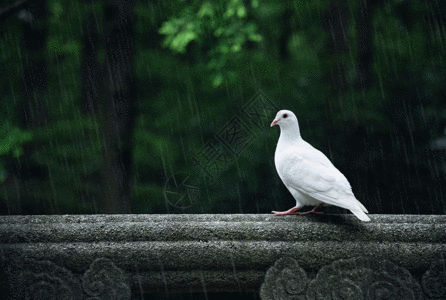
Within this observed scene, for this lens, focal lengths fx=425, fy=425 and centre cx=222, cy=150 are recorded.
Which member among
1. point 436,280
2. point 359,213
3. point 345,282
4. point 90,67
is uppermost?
point 90,67

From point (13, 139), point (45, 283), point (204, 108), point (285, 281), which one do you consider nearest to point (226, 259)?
point (285, 281)

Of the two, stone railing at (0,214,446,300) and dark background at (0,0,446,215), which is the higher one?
dark background at (0,0,446,215)

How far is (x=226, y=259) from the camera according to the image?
2820 mm

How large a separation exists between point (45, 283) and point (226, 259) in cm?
117

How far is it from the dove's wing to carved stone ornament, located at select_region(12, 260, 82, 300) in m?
1.62

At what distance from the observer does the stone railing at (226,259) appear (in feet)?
8.97

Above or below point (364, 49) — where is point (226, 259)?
below

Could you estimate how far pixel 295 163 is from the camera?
306 centimetres

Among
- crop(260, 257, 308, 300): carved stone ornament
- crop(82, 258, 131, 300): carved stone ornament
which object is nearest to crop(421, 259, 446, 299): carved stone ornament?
crop(260, 257, 308, 300): carved stone ornament

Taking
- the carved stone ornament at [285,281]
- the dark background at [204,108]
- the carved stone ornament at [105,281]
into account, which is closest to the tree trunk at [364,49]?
the dark background at [204,108]

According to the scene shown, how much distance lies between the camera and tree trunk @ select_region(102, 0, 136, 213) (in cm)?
587

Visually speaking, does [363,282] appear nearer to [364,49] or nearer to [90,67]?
→ [364,49]

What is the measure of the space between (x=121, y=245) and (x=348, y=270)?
4.93 feet

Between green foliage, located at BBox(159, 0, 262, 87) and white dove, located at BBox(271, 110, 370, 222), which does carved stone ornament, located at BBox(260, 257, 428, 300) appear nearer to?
white dove, located at BBox(271, 110, 370, 222)
